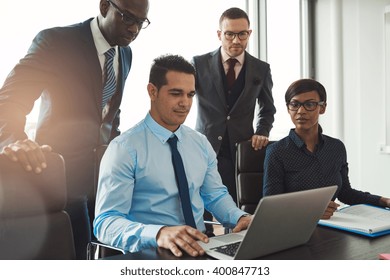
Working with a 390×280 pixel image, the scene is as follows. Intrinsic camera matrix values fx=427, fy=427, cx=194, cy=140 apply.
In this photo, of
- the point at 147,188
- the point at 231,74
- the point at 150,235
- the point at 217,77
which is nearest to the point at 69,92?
the point at 147,188

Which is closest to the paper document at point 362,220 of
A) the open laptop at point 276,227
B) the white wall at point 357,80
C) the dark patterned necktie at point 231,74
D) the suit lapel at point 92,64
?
the open laptop at point 276,227

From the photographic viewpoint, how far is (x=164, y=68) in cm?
165

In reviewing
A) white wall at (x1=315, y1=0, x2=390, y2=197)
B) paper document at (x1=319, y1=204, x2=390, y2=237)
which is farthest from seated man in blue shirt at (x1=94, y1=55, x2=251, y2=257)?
white wall at (x1=315, y1=0, x2=390, y2=197)

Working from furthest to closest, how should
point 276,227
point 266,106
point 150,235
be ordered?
1. point 266,106
2. point 150,235
3. point 276,227

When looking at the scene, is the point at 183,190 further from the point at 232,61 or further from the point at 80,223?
the point at 232,61

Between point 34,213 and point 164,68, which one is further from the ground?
point 164,68

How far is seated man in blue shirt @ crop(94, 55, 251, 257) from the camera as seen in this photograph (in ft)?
4.23

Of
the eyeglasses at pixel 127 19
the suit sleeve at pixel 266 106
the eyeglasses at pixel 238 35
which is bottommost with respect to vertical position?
the suit sleeve at pixel 266 106

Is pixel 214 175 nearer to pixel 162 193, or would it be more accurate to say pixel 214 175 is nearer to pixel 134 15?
pixel 162 193

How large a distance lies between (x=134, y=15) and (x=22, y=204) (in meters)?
0.93

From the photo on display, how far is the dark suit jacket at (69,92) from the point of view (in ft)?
5.74

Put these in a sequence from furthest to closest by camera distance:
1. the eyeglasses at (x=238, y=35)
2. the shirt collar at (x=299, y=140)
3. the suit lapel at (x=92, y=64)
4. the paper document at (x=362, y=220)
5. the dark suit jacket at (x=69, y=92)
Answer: the eyeglasses at (x=238, y=35) < the shirt collar at (x=299, y=140) < the suit lapel at (x=92, y=64) < the dark suit jacket at (x=69, y=92) < the paper document at (x=362, y=220)

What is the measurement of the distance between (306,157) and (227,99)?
782 mm

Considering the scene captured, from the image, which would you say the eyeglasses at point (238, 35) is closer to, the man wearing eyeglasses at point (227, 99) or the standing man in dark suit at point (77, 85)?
the man wearing eyeglasses at point (227, 99)
